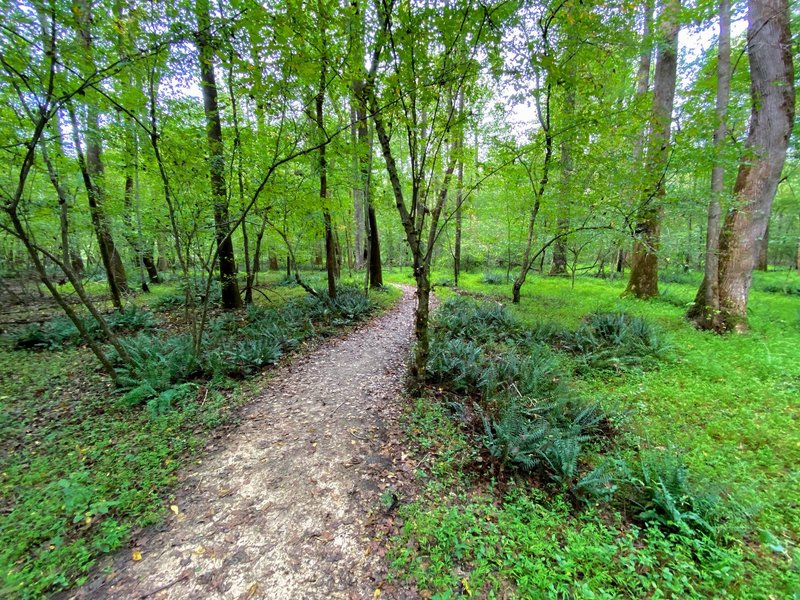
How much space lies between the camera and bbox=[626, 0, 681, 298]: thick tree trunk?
614 centimetres

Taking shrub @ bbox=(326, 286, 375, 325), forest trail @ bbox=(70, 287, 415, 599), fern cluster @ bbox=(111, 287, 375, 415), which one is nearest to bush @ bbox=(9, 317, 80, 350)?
fern cluster @ bbox=(111, 287, 375, 415)

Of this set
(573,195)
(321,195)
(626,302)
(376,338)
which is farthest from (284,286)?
(626,302)

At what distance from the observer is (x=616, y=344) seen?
612 cm

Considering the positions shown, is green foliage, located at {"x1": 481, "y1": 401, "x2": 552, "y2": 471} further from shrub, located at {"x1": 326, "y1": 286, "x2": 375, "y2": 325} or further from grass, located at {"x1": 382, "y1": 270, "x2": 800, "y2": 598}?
shrub, located at {"x1": 326, "y1": 286, "x2": 375, "y2": 325}

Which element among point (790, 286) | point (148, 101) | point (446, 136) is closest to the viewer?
point (148, 101)

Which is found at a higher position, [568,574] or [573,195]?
[573,195]

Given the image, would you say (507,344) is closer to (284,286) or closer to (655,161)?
(655,161)

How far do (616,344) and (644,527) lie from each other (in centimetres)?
420

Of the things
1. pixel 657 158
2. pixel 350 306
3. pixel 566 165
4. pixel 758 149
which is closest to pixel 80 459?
pixel 350 306

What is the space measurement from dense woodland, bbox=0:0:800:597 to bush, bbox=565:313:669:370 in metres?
0.10

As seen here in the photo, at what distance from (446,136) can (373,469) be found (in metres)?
4.98

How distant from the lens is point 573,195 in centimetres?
794

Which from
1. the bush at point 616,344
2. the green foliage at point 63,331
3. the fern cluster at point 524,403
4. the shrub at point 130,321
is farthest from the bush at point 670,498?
the shrub at point 130,321

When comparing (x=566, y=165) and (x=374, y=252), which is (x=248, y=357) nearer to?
(x=374, y=252)
